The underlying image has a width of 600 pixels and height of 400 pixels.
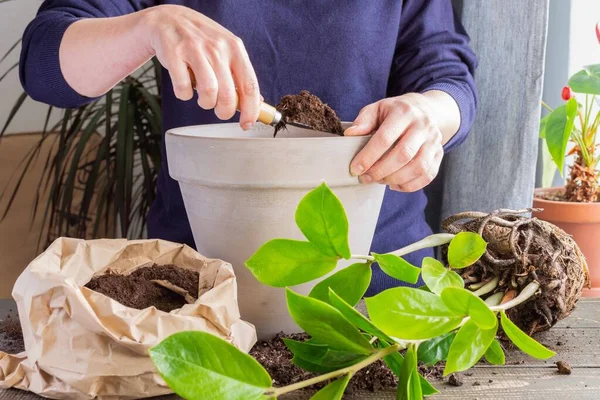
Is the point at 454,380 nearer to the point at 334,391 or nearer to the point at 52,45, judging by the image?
the point at 334,391

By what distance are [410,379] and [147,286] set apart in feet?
0.97

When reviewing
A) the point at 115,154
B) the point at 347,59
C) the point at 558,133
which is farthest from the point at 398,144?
the point at 115,154

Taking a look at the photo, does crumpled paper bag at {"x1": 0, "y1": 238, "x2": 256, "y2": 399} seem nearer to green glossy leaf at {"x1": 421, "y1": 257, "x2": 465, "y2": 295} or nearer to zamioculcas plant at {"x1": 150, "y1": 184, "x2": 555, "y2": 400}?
zamioculcas plant at {"x1": 150, "y1": 184, "x2": 555, "y2": 400}

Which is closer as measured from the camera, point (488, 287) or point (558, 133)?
point (488, 287)

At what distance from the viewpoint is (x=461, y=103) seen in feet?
3.51

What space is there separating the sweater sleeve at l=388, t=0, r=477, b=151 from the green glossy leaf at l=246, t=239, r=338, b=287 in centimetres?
62

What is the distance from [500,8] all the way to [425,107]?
602mm

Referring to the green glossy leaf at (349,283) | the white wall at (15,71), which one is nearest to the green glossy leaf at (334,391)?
the green glossy leaf at (349,283)

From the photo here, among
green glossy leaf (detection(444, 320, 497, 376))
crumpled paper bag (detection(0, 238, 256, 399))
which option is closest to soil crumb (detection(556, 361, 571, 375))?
green glossy leaf (detection(444, 320, 497, 376))

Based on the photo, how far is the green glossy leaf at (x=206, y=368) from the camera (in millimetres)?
437

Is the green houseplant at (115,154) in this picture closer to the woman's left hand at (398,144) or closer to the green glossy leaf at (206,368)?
the woman's left hand at (398,144)

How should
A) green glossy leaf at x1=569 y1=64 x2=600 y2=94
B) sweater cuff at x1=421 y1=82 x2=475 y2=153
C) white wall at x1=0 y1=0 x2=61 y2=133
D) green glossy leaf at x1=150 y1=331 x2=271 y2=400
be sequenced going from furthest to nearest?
white wall at x1=0 y1=0 x2=61 y2=133, green glossy leaf at x1=569 y1=64 x2=600 y2=94, sweater cuff at x1=421 y1=82 x2=475 y2=153, green glossy leaf at x1=150 y1=331 x2=271 y2=400

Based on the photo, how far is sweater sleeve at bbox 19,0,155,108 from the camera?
933mm

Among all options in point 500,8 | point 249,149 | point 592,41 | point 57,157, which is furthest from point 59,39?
point 592,41
